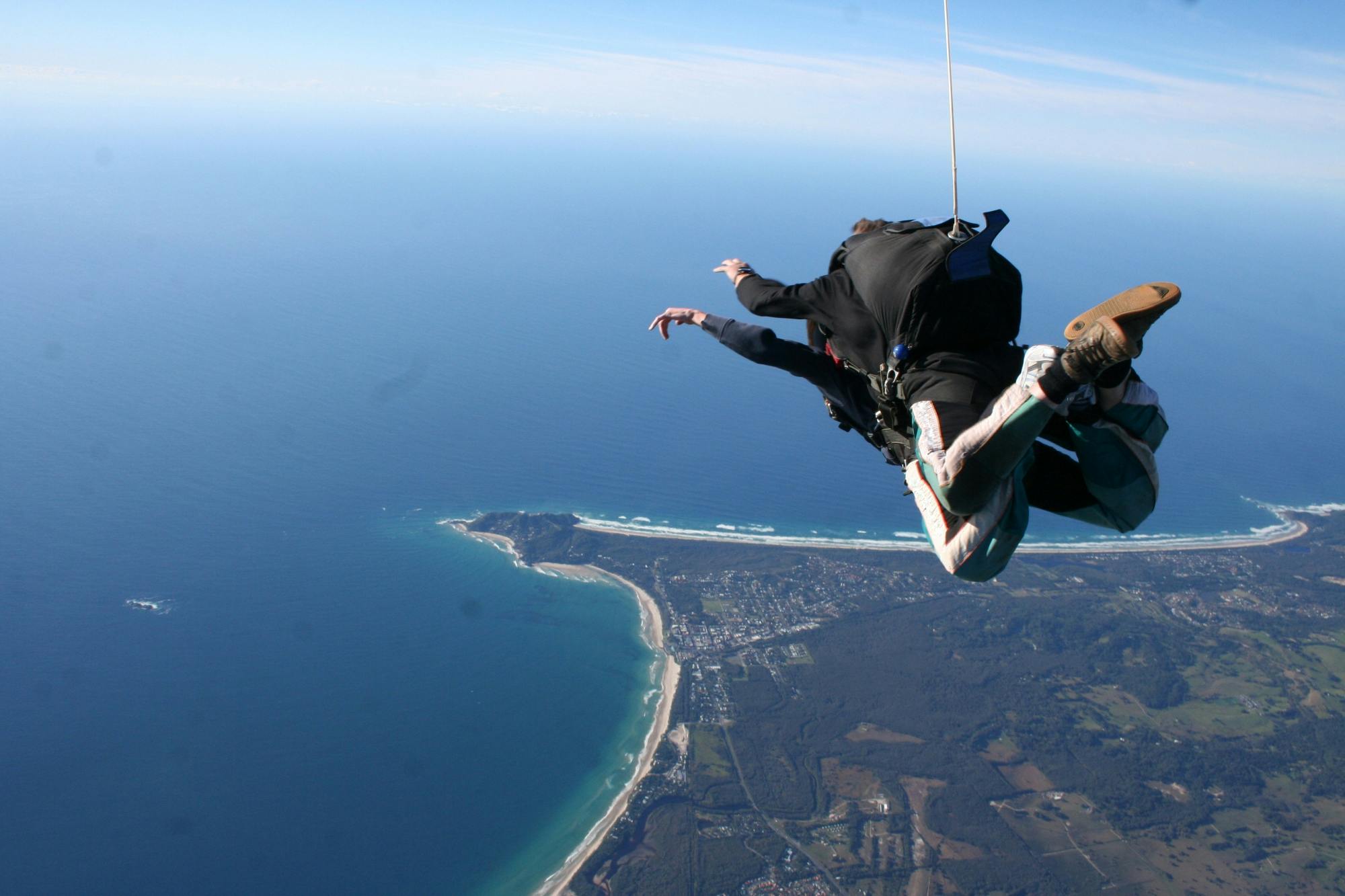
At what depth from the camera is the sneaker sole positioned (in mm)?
1438

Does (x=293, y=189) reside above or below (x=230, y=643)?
above

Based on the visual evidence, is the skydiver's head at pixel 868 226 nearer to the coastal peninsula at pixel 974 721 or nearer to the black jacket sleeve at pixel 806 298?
the black jacket sleeve at pixel 806 298

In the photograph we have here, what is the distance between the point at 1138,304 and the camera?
4.81 ft

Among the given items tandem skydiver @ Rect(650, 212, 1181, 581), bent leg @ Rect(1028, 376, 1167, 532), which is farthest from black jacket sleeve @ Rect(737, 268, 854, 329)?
bent leg @ Rect(1028, 376, 1167, 532)

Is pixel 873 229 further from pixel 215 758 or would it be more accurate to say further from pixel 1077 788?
pixel 215 758

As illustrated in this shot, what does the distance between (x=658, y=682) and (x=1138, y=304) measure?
18.0m

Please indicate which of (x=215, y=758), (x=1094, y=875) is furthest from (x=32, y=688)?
(x=1094, y=875)

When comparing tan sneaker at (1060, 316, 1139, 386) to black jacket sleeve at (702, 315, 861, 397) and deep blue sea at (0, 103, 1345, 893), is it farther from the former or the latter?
deep blue sea at (0, 103, 1345, 893)

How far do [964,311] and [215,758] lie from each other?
778 inches

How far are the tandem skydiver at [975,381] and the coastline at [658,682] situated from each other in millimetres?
13888

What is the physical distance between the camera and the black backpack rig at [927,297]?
175 cm

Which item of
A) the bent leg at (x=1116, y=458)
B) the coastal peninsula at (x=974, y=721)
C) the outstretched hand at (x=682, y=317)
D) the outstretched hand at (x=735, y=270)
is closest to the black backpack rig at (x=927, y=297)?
the bent leg at (x=1116, y=458)

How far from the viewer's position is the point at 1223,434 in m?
34.1

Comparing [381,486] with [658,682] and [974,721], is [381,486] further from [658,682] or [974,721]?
[974,721]
